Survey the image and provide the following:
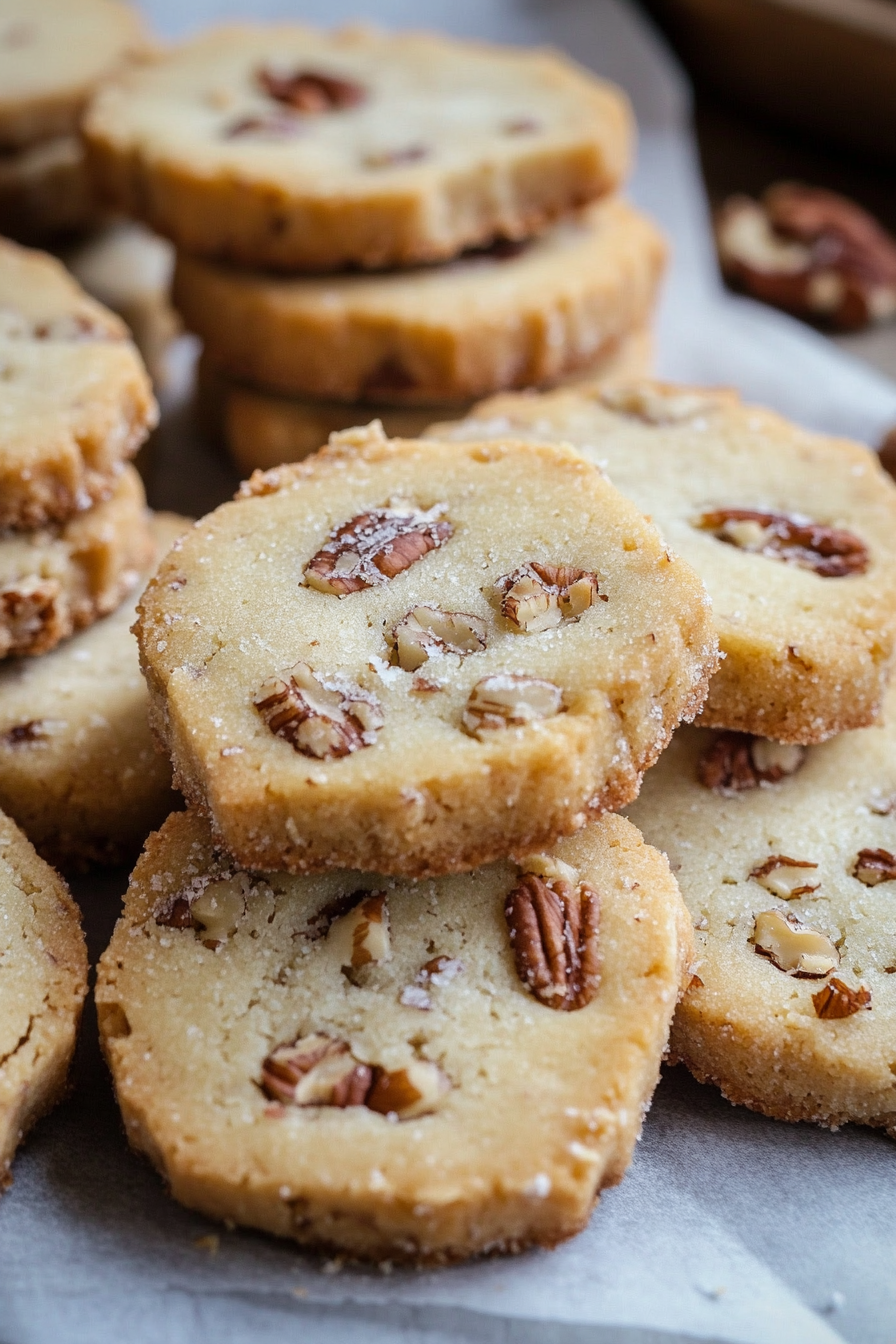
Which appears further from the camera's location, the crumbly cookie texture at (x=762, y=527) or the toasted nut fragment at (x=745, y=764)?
the toasted nut fragment at (x=745, y=764)

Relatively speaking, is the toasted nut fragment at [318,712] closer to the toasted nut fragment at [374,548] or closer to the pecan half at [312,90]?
the toasted nut fragment at [374,548]

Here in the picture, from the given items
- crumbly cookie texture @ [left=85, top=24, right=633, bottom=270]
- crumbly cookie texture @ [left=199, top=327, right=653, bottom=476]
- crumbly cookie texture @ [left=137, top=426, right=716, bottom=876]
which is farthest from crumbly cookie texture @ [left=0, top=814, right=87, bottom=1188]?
crumbly cookie texture @ [left=85, top=24, right=633, bottom=270]

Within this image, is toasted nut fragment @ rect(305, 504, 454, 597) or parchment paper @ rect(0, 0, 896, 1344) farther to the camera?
toasted nut fragment @ rect(305, 504, 454, 597)

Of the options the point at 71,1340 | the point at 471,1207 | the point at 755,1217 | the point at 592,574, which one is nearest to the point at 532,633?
the point at 592,574

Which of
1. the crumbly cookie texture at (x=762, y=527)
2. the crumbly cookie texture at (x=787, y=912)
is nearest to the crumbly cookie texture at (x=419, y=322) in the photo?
the crumbly cookie texture at (x=762, y=527)

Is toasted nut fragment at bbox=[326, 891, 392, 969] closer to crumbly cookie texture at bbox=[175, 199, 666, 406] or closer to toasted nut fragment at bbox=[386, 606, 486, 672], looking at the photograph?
toasted nut fragment at bbox=[386, 606, 486, 672]

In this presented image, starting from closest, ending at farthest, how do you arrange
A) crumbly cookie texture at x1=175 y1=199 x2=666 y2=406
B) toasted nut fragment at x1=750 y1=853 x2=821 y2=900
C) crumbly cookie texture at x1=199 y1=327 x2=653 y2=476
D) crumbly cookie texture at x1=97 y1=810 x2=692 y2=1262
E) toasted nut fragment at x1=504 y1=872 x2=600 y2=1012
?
crumbly cookie texture at x1=97 y1=810 x2=692 y2=1262 < toasted nut fragment at x1=504 y1=872 x2=600 y2=1012 < toasted nut fragment at x1=750 y1=853 x2=821 y2=900 < crumbly cookie texture at x1=175 y1=199 x2=666 y2=406 < crumbly cookie texture at x1=199 y1=327 x2=653 y2=476

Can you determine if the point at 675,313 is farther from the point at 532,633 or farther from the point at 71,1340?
the point at 71,1340
